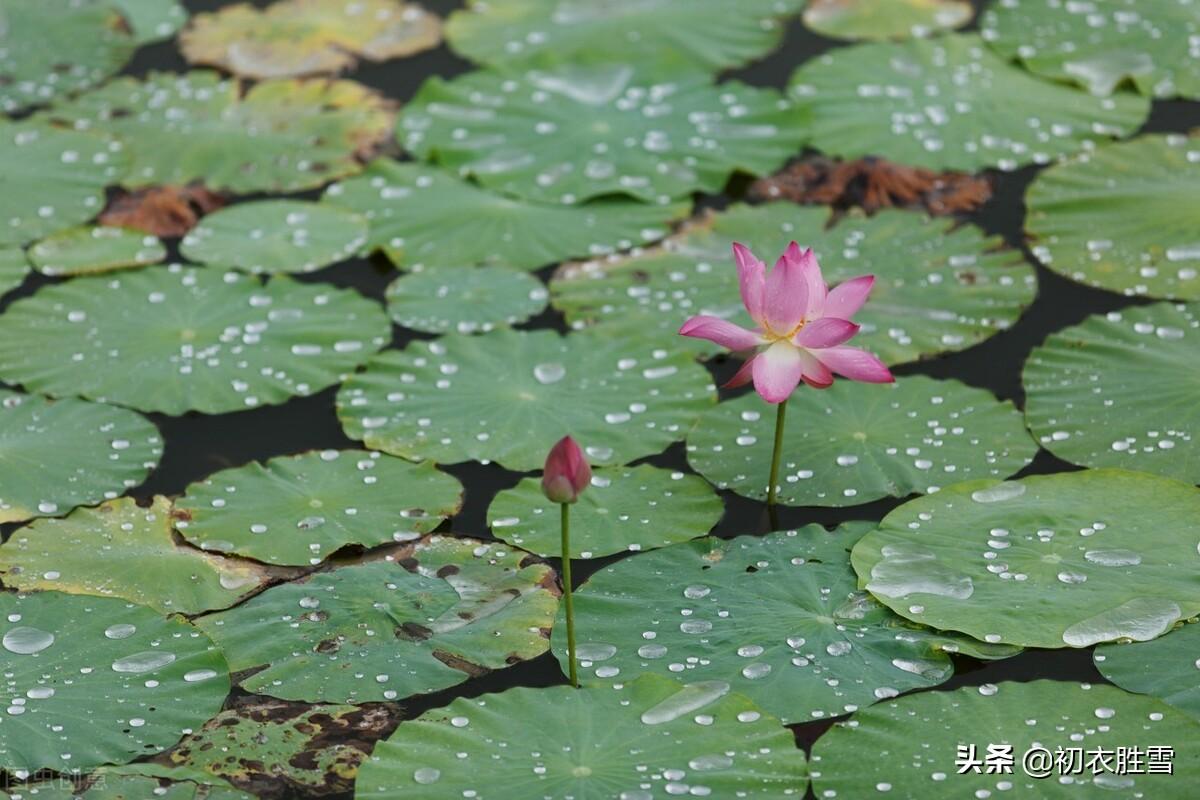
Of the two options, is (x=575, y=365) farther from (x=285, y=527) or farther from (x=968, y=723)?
(x=968, y=723)

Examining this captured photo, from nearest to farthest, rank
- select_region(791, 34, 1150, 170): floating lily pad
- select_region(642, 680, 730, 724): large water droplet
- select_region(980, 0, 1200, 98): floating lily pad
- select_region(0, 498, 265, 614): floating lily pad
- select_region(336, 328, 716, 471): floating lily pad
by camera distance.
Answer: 1. select_region(642, 680, 730, 724): large water droplet
2. select_region(0, 498, 265, 614): floating lily pad
3. select_region(336, 328, 716, 471): floating lily pad
4. select_region(791, 34, 1150, 170): floating lily pad
5. select_region(980, 0, 1200, 98): floating lily pad

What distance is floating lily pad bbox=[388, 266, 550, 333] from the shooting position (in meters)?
2.90

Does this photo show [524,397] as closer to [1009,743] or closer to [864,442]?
[864,442]

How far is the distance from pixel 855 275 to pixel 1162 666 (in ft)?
3.68

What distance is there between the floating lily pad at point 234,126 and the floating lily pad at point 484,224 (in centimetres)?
19

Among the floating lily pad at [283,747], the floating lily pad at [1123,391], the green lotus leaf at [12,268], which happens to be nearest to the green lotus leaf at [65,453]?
the green lotus leaf at [12,268]

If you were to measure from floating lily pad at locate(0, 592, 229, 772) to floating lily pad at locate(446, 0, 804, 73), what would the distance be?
1997 mm

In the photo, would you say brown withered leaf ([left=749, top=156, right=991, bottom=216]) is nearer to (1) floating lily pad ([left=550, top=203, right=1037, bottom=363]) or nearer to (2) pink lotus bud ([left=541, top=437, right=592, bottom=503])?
(1) floating lily pad ([left=550, top=203, right=1037, bottom=363])

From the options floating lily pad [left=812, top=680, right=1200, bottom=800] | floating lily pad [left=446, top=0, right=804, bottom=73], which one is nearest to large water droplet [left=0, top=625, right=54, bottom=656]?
floating lily pad [left=812, top=680, right=1200, bottom=800]

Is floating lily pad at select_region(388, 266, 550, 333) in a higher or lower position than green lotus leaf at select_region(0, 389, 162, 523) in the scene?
higher

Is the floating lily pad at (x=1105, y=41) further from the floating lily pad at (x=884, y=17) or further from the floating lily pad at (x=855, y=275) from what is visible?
the floating lily pad at (x=855, y=275)

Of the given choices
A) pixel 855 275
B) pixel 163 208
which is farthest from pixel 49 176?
pixel 855 275

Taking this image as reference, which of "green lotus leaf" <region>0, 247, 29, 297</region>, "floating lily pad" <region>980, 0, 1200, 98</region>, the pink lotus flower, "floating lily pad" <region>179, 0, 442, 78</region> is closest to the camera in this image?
the pink lotus flower

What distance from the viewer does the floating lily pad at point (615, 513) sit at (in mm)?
2324
